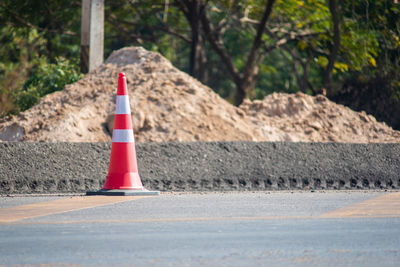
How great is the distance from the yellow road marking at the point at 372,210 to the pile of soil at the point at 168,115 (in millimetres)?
3509

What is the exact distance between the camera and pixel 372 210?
6637 mm

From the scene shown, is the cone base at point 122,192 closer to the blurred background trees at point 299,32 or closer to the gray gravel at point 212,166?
the gray gravel at point 212,166

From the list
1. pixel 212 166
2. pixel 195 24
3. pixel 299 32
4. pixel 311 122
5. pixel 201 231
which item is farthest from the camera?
pixel 299 32

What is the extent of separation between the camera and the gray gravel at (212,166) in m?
8.91

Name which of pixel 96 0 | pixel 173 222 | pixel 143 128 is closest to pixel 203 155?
pixel 143 128

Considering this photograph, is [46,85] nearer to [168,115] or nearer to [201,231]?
[168,115]

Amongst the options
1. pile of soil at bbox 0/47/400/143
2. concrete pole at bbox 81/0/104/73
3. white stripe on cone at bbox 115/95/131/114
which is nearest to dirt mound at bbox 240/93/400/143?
pile of soil at bbox 0/47/400/143

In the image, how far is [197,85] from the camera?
11.8 m

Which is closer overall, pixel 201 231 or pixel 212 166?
pixel 201 231

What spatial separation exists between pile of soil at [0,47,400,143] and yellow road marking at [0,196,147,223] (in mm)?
2527

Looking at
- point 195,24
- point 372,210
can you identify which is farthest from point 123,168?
point 195,24

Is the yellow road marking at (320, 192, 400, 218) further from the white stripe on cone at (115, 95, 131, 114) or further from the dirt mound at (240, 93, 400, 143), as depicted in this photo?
the dirt mound at (240, 93, 400, 143)

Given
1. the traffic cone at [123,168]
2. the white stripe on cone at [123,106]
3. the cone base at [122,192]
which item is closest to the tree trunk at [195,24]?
the white stripe on cone at [123,106]

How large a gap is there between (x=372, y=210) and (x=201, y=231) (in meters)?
2.01
